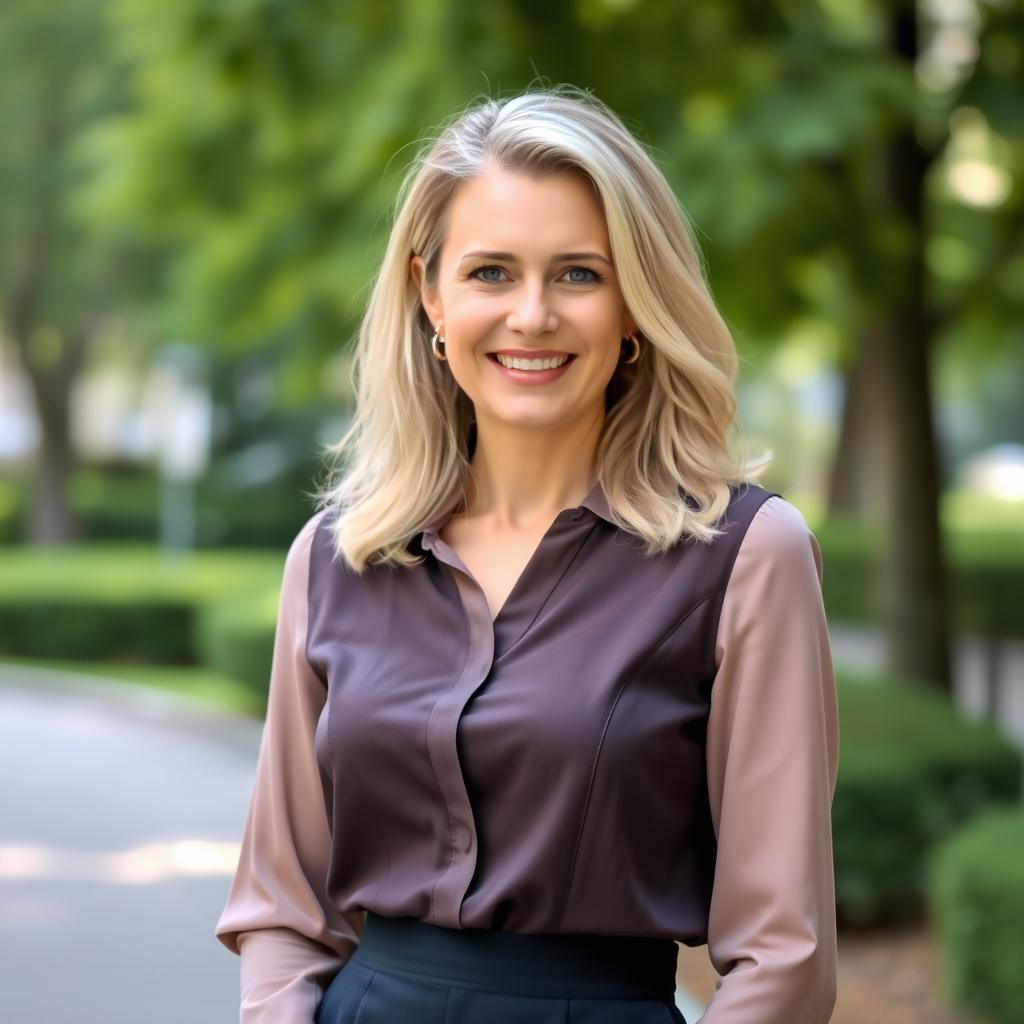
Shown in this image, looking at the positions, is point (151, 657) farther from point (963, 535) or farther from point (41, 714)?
point (963, 535)

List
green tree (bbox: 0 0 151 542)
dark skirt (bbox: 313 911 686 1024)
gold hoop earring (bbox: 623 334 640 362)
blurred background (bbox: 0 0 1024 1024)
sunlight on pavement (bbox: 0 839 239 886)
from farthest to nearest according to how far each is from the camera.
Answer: green tree (bbox: 0 0 151 542), sunlight on pavement (bbox: 0 839 239 886), blurred background (bbox: 0 0 1024 1024), gold hoop earring (bbox: 623 334 640 362), dark skirt (bbox: 313 911 686 1024)

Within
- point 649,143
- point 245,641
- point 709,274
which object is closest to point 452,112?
point 649,143

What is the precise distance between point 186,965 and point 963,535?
1848 centimetres

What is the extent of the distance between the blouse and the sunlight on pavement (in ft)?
17.8

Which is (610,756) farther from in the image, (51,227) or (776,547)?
(51,227)

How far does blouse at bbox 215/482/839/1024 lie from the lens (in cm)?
217

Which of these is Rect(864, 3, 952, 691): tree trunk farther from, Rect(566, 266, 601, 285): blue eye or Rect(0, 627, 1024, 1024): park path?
Rect(566, 266, 601, 285): blue eye

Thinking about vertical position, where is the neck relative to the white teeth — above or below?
below

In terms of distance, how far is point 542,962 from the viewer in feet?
7.37

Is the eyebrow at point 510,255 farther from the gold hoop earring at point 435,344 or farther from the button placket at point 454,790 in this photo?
the button placket at point 454,790

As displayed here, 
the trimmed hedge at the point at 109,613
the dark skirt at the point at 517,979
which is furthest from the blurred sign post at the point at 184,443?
the dark skirt at the point at 517,979

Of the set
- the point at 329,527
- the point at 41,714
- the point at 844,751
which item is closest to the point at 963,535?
the point at 41,714

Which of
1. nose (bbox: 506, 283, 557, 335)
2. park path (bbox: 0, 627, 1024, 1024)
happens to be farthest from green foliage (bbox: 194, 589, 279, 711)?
nose (bbox: 506, 283, 557, 335)

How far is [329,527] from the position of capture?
8.63 ft
